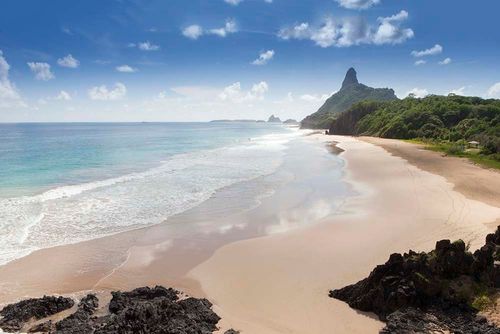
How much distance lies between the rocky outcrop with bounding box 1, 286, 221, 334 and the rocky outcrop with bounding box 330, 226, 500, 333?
4.26 m

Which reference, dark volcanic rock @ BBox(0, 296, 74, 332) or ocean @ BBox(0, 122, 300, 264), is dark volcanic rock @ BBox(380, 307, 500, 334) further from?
ocean @ BBox(0, 122, 300, 264)

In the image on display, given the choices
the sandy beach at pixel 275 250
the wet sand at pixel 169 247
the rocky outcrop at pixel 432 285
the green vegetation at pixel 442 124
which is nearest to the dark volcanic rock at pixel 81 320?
the sandy beach at pixel 275 250

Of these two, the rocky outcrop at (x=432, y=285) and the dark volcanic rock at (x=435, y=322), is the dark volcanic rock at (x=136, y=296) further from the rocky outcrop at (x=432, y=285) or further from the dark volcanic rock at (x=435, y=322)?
the dark volcanic rock at (x=435, y=322)

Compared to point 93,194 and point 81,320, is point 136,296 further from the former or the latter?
point 93,194

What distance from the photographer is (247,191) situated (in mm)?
26875

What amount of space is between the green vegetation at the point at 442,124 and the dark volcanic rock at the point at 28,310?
36073 millimetres


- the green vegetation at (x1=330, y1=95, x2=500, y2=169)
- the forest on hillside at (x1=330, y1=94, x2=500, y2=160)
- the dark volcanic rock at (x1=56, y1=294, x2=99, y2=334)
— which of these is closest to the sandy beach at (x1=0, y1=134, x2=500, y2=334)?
the dark volcanic rock at (x1=56, y1=294, x2=99, y2=334)

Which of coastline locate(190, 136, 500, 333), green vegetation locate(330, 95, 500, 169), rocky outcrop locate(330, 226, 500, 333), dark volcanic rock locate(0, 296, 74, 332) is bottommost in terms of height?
coastline locate(190, 136, 500, 333)

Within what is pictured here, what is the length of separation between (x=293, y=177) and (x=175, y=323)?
24.6m

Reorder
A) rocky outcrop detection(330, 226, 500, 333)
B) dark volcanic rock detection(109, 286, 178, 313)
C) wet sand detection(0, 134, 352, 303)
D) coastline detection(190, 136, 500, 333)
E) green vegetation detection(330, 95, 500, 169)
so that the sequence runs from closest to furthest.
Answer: rocky outcrop detection(330, 226, 500, 333)
coastline detection(190, 136, 500, 333)
dark volcanic rock detection(109, 286, 178, 313)
wet sand detection(0, 134, 352, 303)
green vegetation detection(330, 95, 500, 169)

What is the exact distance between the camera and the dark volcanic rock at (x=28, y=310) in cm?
946

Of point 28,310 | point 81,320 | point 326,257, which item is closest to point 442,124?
point 326,257

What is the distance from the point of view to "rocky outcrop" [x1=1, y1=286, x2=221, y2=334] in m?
8.66

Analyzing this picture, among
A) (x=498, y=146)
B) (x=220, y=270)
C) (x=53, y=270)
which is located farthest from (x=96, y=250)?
(x=498, y=146)
